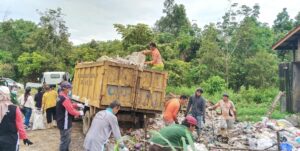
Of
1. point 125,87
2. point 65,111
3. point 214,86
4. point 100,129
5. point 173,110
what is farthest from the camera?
point 214,86

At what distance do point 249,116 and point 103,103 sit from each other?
29.6 feet

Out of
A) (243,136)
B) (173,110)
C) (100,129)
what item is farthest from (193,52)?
(100,129)

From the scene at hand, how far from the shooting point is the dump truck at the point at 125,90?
10.3m

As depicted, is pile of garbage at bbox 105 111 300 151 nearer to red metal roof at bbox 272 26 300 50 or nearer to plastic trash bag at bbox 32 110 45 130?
plastic trash bag at bbox 32 110 45 130

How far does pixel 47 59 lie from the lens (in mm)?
40938

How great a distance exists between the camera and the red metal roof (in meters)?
17.2

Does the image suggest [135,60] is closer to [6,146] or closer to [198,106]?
[198,106]

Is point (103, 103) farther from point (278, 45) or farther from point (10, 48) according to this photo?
point (10, 48)

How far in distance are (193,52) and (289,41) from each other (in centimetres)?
1687

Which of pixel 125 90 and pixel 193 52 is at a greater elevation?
pixel 193 52

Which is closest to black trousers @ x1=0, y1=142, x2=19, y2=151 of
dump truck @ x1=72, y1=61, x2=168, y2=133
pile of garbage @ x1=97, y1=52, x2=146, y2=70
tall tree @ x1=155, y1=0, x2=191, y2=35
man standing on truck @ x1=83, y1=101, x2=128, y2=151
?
man standing on truck @ x1=83, y1=101, x2=128, y2=151

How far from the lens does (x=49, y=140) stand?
1110cm

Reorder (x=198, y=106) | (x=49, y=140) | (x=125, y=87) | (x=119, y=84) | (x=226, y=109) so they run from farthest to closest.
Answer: (x=226, y=109) → (x=198, y=106) → (x=49, y=140) → (x=125, y=87) → (x=119, y=84)

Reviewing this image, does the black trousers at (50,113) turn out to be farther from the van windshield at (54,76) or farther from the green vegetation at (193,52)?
the van windshield at (54,76)
